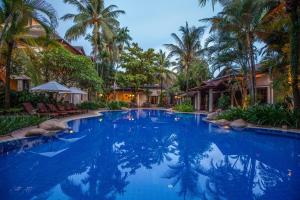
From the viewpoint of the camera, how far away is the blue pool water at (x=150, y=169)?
4.50 metres

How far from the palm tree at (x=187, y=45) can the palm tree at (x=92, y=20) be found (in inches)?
276

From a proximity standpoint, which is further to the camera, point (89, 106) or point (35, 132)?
point (89, 106)

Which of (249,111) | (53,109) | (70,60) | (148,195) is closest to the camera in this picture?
(148,195)

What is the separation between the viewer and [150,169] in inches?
244

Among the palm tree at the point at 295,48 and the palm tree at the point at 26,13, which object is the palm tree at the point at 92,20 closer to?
the palm tree at the point at 26,13

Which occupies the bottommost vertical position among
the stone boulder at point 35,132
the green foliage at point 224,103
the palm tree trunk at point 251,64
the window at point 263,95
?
the stone boulder at point 35,132

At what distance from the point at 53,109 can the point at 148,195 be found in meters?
13.9

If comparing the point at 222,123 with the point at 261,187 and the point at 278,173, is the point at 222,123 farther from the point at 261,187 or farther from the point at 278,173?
the point at 261,187

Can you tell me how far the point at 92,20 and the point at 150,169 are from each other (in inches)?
904

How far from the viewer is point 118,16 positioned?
27891mm

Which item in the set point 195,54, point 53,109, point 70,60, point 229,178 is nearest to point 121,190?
point 229,178

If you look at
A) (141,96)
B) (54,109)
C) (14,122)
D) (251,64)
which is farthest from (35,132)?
(141,96)

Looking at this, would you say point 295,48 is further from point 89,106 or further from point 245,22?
point 89,106

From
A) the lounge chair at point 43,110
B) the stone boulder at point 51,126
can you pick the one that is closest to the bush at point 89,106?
the lounge chair at point 43,110
